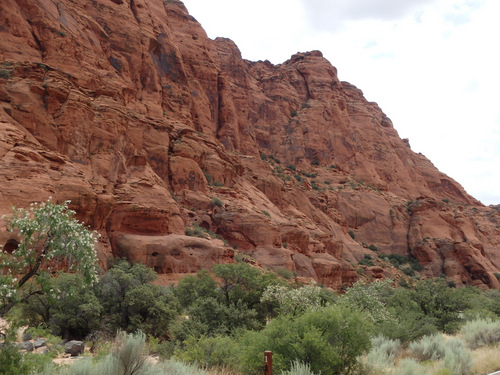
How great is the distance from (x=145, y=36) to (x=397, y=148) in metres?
68.7

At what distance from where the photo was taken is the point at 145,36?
4425 centimetres

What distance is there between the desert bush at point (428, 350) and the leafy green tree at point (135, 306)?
918 cm

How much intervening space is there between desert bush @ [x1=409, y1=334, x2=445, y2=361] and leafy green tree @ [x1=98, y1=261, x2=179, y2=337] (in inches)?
361

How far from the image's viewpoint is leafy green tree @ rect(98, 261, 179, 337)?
52.2 ft

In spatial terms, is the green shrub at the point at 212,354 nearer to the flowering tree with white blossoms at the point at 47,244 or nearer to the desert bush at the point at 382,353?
the desert bush at the point at 382,353

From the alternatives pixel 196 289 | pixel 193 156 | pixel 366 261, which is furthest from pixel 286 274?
pixel 366 261

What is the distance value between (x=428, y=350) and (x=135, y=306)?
11.0 meters

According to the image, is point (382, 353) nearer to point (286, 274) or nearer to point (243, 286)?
point (243, 286)

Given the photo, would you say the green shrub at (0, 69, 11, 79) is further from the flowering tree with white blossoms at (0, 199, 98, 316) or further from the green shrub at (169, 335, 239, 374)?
the green shrub at (169, 335, 239, 374)

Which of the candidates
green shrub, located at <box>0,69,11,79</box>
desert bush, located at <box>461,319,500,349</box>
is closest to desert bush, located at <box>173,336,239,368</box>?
desert bush, located at <box>461,319,500,349</box>

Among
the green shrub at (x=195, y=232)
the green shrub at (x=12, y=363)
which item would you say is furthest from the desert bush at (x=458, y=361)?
the green shrub at (x=195, y=232)

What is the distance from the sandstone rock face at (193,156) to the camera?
25781mm

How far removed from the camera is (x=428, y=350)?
1192 cm

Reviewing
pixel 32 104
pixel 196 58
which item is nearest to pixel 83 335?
pixel 32 104
